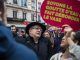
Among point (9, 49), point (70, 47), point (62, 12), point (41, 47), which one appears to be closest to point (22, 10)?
point (41, 47)

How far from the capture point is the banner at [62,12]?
4945mm

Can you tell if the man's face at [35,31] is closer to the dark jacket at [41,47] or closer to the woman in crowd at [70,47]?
the dark jacket at [41,47]

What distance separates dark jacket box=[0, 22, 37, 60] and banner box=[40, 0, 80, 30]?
3472 mm

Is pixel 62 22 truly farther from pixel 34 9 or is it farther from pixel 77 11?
pixel 34 9

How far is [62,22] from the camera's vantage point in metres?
5.09

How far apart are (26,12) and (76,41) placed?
47572 mm

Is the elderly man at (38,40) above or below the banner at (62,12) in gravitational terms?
below

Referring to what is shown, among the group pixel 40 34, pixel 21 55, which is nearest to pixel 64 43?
pixel 40 34

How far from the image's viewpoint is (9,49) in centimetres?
130

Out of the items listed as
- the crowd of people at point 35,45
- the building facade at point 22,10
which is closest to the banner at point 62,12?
the crowd of people at point 35,45

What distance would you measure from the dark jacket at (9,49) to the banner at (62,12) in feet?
11.4

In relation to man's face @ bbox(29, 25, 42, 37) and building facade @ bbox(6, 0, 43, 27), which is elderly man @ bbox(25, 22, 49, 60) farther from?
building facade @ bbox(6, 0, 43, 27)

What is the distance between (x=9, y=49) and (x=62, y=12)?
12.7 ft

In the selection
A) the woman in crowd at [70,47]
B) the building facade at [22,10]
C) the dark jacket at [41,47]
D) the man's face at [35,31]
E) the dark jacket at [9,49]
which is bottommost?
the building facade at [22,10]
